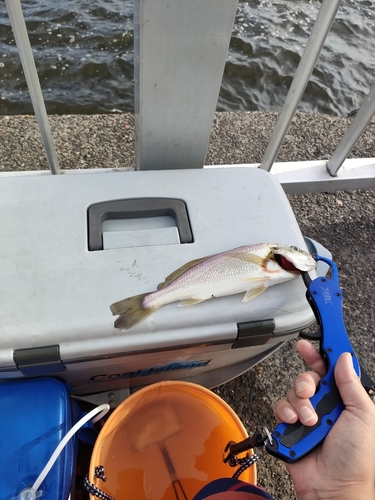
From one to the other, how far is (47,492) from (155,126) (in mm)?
1391

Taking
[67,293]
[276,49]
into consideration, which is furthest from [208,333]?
[276,49]

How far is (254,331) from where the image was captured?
1.32 metres

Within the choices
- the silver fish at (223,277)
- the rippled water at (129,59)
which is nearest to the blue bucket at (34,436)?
the silver fish at (223,277)

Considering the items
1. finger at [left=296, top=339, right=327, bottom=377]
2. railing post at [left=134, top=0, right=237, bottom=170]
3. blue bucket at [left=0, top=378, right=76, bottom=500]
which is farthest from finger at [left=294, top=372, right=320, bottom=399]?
railing post at [left=134, top=0, right=237, bottom=170]

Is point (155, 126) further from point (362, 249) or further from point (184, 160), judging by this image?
point (362, 249)

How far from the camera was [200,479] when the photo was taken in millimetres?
1510

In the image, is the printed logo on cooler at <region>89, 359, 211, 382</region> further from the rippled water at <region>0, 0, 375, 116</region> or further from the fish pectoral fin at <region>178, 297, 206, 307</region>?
the rippled water at <region>0, 0, 375, 116</region>

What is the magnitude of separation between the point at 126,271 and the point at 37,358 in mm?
394

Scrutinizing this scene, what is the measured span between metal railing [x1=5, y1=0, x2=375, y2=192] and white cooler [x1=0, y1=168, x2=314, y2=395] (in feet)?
0.55

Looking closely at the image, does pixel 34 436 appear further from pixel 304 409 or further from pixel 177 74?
pixel 177 74

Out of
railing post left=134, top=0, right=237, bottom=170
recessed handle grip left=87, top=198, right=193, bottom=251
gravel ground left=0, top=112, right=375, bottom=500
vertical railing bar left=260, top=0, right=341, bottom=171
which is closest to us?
railing post left=134, top=0, right=237, bottom=170

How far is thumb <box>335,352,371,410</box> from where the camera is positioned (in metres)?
1.14

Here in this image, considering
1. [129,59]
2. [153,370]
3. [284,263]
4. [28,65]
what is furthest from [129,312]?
[129,59]

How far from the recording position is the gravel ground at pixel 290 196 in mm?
1949
